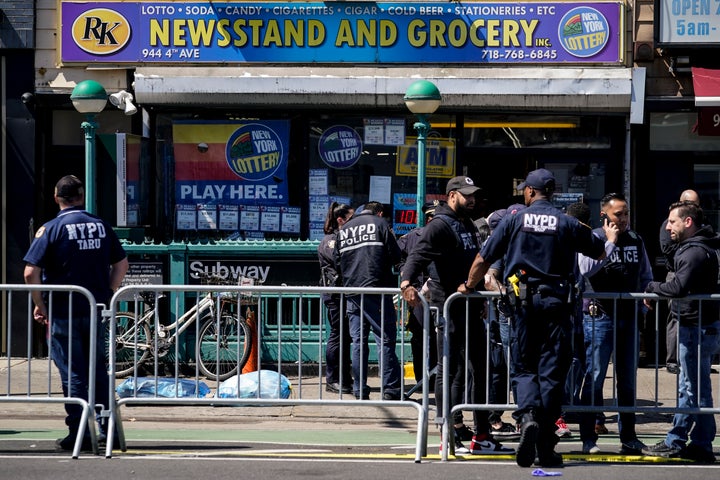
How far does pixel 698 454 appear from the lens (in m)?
8.18

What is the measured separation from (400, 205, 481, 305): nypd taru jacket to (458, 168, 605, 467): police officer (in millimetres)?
474

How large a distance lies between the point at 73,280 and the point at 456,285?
2.75 meters

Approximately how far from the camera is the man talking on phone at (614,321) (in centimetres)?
847

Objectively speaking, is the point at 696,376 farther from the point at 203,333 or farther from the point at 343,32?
the point at 343,32

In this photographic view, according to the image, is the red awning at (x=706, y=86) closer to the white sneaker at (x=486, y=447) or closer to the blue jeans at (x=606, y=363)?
the blue jeans at (x=606, y=363)

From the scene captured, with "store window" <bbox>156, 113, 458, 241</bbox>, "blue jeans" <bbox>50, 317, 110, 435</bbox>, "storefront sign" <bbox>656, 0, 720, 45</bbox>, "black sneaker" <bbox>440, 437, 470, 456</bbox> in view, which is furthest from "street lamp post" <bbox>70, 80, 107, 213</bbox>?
"storefront sign" <bbox>656, 0, 720, 45</bbox>

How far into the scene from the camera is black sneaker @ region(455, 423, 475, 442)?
8545 mm

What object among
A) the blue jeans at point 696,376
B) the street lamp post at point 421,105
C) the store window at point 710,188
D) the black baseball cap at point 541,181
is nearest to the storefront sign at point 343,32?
the street lamp post at point 421,105

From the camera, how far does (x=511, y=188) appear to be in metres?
13.7

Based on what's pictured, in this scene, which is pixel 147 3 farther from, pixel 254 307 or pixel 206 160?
pixel 254 307

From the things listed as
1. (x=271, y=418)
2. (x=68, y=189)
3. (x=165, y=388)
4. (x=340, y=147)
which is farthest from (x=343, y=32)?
(x=68, y=189)

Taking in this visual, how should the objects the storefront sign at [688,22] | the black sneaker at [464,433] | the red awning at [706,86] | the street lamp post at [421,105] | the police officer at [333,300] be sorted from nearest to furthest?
the black sneaker at [464,433], the police officer at [333,300], the street lamp post at [421,105], the red awning at [706,86], the storefront sign at [688,22]

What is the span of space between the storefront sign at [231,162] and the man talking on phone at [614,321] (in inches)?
219

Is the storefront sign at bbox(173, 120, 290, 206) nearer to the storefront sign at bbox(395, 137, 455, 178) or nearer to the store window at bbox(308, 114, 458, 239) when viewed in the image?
the store window at bbox(308, 114, 458, 239)
